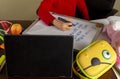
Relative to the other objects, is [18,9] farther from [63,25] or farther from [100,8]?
[63,25]

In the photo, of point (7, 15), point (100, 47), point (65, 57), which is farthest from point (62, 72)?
point (7, 15)

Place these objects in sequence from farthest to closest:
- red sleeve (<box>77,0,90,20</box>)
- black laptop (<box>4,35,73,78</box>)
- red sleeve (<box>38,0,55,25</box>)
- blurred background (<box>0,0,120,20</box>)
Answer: blurred background (<box>0,0,120,20</box>) → red sleeve (<box>77,0,90,20</box>) → red sleeve (<box>38,0,55,25</box>) → black laptop (<box>4,35,73,78</box>)

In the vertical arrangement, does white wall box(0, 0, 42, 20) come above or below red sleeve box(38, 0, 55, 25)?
below

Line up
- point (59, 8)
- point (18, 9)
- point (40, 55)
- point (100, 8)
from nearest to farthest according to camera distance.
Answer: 1. point (40, 55)
2. point (59, 8)
3. point (100, 8)
4. point (18, 9)

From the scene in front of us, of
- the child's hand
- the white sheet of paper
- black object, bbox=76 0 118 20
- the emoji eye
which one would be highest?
the emoji eye

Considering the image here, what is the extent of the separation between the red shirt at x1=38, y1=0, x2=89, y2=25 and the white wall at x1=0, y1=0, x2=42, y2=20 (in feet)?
2.73

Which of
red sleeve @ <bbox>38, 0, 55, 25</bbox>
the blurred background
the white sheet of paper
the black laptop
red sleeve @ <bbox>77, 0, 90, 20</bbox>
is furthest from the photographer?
the blurred background

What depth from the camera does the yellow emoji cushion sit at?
83cm

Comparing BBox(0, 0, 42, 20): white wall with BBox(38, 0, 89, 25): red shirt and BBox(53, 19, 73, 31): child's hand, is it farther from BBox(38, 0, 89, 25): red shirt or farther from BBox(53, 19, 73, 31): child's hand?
BBox(53, 19, 73, 31): child's hand

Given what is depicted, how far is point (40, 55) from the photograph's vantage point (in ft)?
2.64

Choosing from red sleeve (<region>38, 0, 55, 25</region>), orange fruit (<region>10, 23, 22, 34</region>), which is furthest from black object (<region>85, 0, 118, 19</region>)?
orange fruit (<region>10, 23, 22, 34</region>)

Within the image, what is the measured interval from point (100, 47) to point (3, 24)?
0.56 metres

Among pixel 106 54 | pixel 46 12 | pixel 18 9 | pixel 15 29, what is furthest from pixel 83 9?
pixel 18 9

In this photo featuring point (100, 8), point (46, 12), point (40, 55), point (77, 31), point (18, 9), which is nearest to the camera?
point (40, 55)
